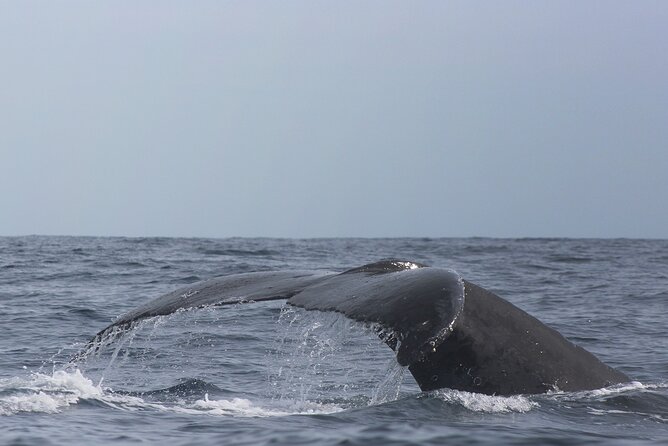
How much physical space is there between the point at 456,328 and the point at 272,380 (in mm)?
3506

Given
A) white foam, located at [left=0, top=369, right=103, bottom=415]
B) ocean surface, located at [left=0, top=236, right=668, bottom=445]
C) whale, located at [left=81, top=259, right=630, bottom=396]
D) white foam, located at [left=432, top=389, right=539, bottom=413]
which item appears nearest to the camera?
whale, located at [left=81, top=259, right=630, bottom=396]

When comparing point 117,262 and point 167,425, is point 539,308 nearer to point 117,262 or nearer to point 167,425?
point 167,425

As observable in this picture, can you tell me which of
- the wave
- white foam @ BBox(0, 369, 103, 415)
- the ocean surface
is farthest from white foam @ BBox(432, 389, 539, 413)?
white foam @ BBox(0, 369, 103, 415)

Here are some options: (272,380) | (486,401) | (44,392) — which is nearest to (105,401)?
(44,392)

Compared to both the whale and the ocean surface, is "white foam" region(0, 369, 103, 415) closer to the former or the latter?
the ocean surface

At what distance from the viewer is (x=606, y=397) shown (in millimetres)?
6453

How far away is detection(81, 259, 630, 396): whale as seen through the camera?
5.59 meters

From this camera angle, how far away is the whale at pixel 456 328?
5.59m

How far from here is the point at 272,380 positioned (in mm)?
8992

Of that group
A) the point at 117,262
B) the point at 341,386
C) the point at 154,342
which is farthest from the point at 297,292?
the point at 117,262

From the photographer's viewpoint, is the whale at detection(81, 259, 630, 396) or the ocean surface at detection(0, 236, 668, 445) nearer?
the whale at detection(81, 259, 630, 396)

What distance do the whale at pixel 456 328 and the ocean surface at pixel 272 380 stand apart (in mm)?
85

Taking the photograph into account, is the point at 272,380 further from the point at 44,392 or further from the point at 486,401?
the point at 486,401

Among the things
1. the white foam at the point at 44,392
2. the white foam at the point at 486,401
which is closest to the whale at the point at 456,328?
the white foam at the point at 486,401
